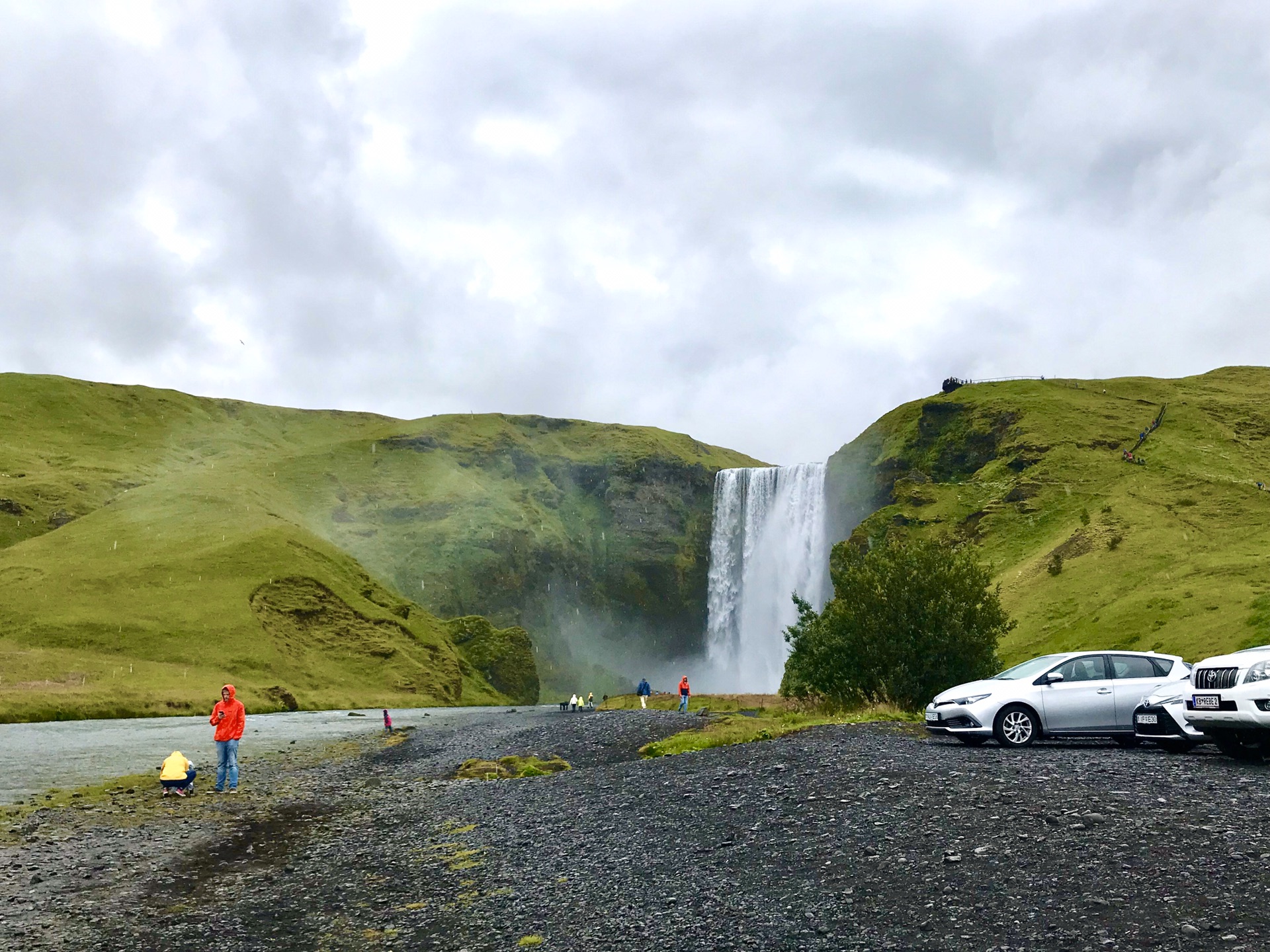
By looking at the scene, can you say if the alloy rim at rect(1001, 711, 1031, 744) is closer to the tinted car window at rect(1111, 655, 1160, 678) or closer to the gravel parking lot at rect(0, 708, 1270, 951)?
the gravel parking lot at rect(0, 708, 1270, 951)

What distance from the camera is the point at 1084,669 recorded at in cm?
1977

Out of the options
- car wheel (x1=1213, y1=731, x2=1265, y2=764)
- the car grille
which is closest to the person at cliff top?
the car grille

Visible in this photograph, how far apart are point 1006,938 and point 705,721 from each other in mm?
30570

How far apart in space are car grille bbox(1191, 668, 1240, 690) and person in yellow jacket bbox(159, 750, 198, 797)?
2414 centimetres

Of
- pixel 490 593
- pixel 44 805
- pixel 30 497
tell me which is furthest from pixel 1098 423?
pixel 30 497

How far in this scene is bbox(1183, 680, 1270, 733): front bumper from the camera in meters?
15.2

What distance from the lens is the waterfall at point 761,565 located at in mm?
108438

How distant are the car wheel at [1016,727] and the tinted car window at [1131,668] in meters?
2.13

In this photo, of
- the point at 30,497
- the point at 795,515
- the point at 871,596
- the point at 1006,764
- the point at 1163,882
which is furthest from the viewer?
the point at 30,497

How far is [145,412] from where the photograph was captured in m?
196

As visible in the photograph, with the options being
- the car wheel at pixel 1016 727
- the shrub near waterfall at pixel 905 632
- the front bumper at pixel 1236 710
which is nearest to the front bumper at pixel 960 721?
the car wheel at pixel 1016 727

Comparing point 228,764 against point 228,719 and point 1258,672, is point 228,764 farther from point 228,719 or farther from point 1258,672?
point 1258,672

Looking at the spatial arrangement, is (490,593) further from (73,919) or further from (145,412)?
(73,919)

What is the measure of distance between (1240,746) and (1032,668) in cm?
437
